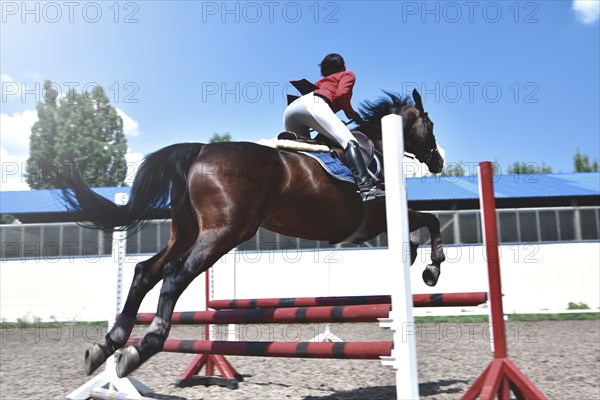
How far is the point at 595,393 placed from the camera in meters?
3.74

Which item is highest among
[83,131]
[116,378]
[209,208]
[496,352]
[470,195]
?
[83,131]

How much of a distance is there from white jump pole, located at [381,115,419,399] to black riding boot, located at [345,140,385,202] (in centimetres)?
90

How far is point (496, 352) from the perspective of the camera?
2756mm

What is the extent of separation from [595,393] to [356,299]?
187cm

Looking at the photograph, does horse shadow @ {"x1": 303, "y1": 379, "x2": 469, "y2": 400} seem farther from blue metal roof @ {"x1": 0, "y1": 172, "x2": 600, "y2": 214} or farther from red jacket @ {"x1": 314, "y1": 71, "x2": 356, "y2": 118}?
blue metal roof @ {"x1": 0, "y1": 172, "x2": 600, "y2": 214}

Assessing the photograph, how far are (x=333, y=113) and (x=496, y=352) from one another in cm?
172

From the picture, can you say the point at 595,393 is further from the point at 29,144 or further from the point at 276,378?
the point at 29,144

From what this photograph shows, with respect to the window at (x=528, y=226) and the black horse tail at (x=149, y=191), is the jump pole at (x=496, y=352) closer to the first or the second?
the black horse tail at (x=149, y=191)

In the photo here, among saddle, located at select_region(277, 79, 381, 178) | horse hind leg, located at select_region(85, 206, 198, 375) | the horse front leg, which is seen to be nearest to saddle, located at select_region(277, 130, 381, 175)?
saddle, located at select_region(277, 79, 381, 178)

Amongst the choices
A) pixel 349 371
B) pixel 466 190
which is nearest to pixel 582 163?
pixel 466 190

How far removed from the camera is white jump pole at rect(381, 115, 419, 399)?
87.6 inches

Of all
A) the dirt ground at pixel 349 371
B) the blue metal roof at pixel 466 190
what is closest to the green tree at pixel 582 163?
the blue metal roof at pixel 466 190

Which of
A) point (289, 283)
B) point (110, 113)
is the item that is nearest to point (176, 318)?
point (289, 283)

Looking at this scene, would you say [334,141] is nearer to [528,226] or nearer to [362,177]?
[362,177]
